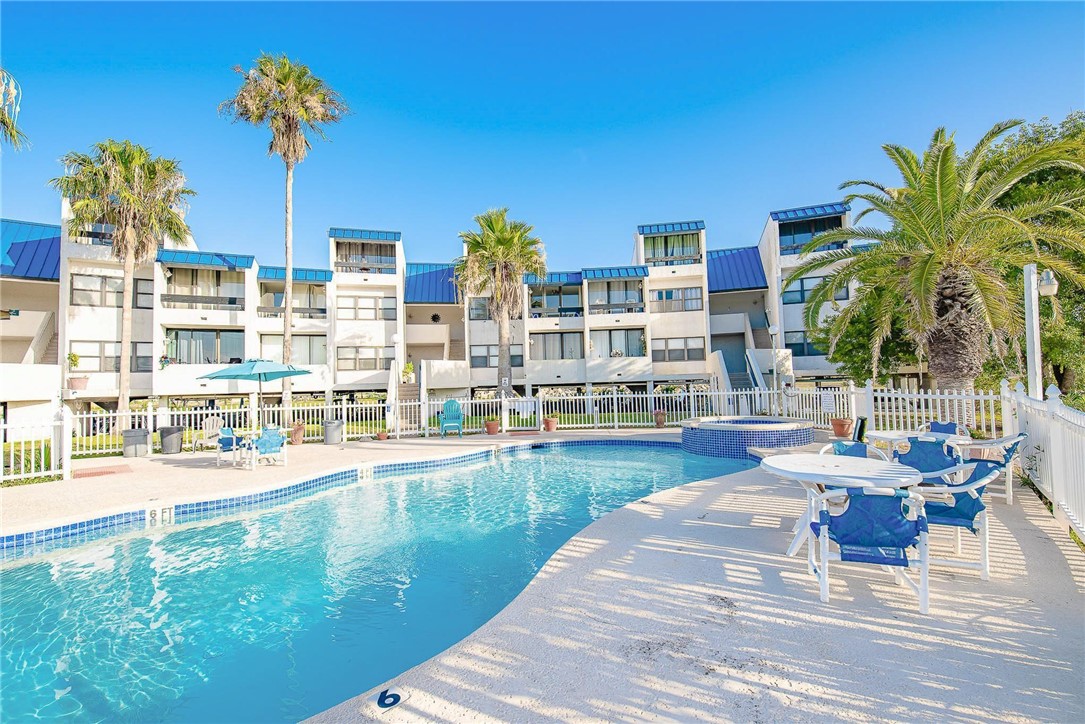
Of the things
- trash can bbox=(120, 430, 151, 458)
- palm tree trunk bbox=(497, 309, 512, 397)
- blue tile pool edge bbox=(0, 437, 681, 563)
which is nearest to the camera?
blue tile pool edge bbox=(0, 437, 681, 563)

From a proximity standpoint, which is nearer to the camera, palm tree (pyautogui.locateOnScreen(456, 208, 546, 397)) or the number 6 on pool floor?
the number 6 on pool floor

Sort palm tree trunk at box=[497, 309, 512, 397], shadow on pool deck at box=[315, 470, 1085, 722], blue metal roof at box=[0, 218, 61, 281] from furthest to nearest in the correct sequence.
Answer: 1. blue metal roof at box=[0, 218, 61, 281]
2. palm tree trunk at box=[497, 309, 512, 397]
3. shadow on pool deck at box=[315, 470, 1085, 722]

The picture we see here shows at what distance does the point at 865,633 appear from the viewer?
3.46 metres

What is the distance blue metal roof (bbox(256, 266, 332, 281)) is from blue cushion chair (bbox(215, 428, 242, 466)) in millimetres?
15177

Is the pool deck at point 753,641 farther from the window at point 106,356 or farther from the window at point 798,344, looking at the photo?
the window at point 106,356

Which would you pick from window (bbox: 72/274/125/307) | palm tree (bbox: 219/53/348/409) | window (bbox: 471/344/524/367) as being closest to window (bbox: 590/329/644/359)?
window (bbox: 471/344/524/367)

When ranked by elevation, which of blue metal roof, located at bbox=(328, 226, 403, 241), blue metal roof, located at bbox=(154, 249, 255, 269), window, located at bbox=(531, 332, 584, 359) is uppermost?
blue metal roof, located at bbox=(328, 226, 403, 241)

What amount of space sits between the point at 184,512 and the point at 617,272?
2322cm

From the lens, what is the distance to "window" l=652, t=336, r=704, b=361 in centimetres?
2745

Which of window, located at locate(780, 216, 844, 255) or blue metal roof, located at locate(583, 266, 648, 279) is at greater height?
window, located at locate(780, 216, 844, 255)

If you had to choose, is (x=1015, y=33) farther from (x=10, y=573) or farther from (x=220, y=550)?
(x=10, y=573)

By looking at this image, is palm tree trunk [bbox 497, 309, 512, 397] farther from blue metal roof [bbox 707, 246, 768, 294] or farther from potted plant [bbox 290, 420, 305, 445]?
blue metal roof [bbox 707, 246, 768, 294]

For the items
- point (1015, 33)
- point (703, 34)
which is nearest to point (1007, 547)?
point (1015, 33)

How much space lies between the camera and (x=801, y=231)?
27109 mm
